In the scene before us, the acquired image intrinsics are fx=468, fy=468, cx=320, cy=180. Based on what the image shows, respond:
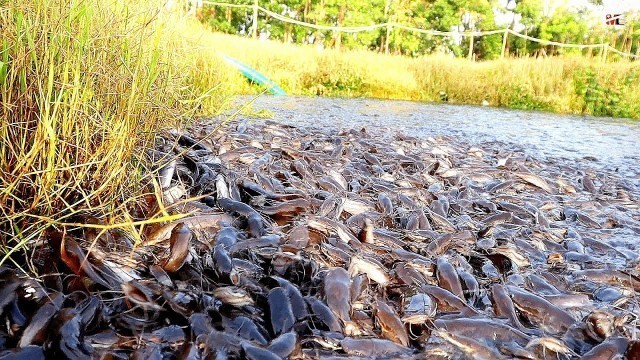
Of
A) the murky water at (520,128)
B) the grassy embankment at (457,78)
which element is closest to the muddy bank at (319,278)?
the murky water at (520,128)

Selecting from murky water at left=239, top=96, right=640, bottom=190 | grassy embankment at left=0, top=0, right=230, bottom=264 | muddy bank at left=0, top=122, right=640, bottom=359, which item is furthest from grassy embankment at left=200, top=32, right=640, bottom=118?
grassy embankment at left=0, top=0, right=230, bottom=264

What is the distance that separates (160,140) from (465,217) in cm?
163

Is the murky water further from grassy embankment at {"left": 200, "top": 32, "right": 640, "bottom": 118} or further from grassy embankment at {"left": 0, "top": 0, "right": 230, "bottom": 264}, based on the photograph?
grassy embankment at {"left": 0, "top": 0, "right": 230, "bottom": 264}

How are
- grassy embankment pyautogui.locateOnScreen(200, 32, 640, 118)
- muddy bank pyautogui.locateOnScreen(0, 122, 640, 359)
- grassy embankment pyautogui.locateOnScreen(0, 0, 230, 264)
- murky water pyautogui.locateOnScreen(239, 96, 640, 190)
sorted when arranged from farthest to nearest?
grassy embankment pyautogui.locateOnScreen(200, 32, 640, 118)
murky water pyautogui.locateOnScreen(239, 96, 640, 190)
grassy embankment pyautogui.locateOnScreen(0, 0, 230, 264)
muddy bank pyautogui.locateOnScreen(0, 122, 640, 359)

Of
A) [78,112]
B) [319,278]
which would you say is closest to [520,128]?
[319,278]

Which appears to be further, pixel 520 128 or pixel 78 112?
pixel 520 128

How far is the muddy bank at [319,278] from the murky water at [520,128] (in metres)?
2.31

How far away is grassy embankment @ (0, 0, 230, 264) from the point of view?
1367 mm

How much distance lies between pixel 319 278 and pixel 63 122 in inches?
37.4

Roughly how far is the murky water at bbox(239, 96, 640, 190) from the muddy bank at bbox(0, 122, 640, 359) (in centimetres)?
231

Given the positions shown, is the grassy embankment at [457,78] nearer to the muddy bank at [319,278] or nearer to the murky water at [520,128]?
the murky water at [520,128]

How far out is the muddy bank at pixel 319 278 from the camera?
4.11 feet

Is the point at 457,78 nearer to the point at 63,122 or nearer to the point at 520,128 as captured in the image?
the point at 520,128

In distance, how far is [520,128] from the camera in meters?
7.29
